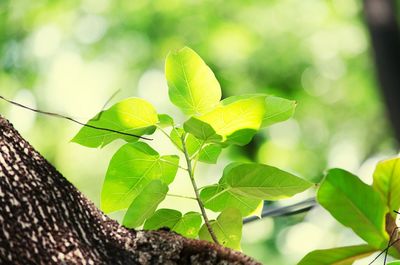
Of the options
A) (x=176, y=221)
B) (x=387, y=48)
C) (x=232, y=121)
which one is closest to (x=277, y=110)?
(x=232, y=121)

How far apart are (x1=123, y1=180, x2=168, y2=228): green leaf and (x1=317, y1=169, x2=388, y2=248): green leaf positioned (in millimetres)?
218

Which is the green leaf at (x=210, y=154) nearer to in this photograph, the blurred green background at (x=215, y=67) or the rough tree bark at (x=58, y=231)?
the rough tree bark at (x=58, y=231)

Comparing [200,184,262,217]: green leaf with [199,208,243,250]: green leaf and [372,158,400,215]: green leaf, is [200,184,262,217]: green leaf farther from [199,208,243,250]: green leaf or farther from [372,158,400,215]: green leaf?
[372,158,400,215]: green leaf

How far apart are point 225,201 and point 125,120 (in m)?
0.16

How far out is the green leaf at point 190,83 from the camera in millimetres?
783

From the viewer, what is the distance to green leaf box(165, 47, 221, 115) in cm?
78

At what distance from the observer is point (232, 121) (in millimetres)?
761

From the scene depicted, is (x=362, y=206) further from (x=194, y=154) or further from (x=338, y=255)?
(x=194, y=154)

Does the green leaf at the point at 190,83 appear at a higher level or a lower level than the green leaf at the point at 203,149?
higher

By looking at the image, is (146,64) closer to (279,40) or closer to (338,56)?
(279,40)

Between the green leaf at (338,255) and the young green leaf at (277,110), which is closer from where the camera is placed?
the young green leaf at (277,110)

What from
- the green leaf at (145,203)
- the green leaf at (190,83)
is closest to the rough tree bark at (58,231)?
the green leaf at (145,203)

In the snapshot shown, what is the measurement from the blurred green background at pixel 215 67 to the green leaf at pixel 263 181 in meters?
6.64

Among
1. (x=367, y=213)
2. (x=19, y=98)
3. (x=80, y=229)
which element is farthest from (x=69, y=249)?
(x=19, y=98)
